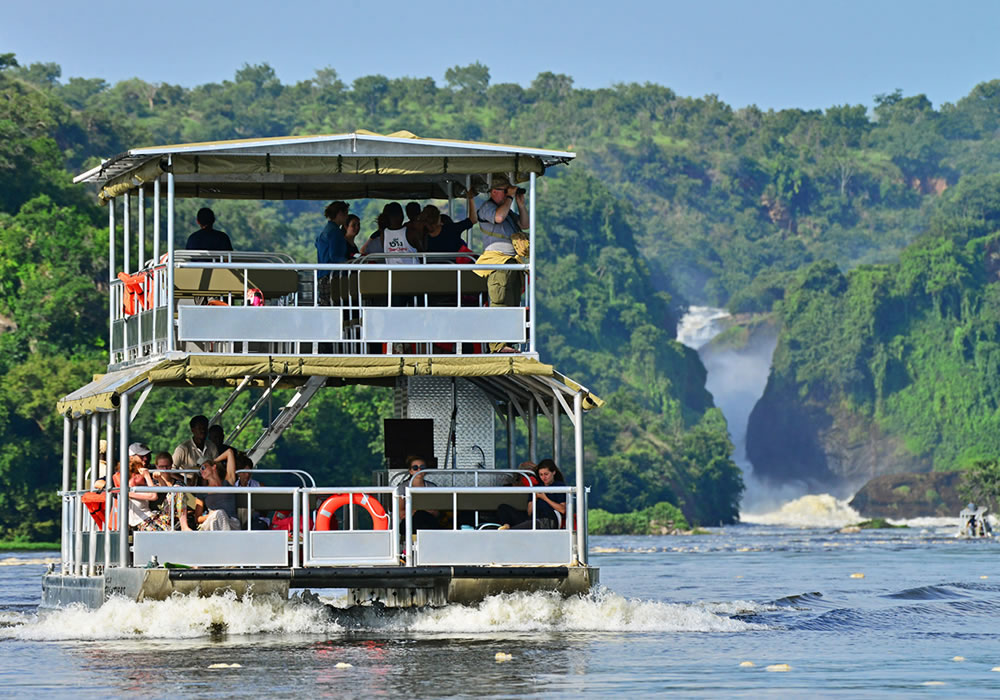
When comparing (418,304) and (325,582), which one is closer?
(325,582)

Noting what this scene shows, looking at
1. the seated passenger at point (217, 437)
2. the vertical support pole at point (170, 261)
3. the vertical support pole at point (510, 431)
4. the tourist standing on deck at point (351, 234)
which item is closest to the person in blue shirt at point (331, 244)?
the tourist standing on deck at point (351, 234)

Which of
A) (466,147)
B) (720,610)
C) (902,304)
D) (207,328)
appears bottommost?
(720,610)

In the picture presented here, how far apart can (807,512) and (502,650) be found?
161m

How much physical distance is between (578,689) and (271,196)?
1217cm

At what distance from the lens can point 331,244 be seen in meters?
25.5

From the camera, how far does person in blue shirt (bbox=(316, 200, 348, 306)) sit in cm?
2548

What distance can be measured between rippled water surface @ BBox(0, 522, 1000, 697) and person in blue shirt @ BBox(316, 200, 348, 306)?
4.15 metres

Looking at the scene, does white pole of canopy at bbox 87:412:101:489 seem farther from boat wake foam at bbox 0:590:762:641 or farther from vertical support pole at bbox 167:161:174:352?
boat wake foam at bbox 0:590:762:641

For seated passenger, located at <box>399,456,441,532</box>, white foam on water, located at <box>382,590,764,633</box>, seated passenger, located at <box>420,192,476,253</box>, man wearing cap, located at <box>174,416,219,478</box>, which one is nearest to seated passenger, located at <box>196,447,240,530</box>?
man wearing cap, located at <box>174,416,219,478</box>

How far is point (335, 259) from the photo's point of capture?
2550cm

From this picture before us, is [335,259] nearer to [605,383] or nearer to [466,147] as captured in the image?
[466,147]

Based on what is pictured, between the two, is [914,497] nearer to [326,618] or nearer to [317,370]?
[326,618]

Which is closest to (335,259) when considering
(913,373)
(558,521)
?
(558,521)

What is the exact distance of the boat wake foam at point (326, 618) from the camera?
22.1 m
